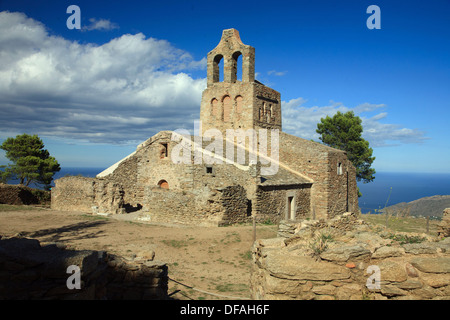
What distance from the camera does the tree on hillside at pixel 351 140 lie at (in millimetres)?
33375

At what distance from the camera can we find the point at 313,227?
8.50 meters

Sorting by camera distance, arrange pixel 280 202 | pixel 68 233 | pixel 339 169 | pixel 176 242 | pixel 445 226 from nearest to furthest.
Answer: pixel 445 226 < pixel 176 242 < pixel 68 233 < pixel 280 202 < pixel 339 169

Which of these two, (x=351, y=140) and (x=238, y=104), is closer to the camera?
(x=238, y=104)

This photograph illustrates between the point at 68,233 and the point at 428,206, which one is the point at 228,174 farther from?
A: the point at 428,206

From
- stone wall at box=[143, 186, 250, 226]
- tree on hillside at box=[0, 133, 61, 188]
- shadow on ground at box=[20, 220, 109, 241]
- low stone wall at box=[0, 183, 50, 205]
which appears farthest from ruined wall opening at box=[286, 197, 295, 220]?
tree on hillside at box=[0, 133, 61, 188]

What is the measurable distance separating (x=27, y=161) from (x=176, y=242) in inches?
983

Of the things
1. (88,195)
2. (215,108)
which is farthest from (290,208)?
(88,195)

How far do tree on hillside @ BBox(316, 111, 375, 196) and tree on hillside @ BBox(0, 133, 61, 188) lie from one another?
3133 cm

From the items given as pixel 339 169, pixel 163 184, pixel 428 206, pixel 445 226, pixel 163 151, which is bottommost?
pixel 428 206

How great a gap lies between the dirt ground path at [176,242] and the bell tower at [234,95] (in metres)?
13.3

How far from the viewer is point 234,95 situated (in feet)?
90.0

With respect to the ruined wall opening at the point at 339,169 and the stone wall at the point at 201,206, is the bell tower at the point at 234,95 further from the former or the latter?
the stone wall at the point at 201,206

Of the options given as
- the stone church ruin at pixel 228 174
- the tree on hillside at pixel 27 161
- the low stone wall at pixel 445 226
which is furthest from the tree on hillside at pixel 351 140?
the tree on hillside at pixel 27 161
